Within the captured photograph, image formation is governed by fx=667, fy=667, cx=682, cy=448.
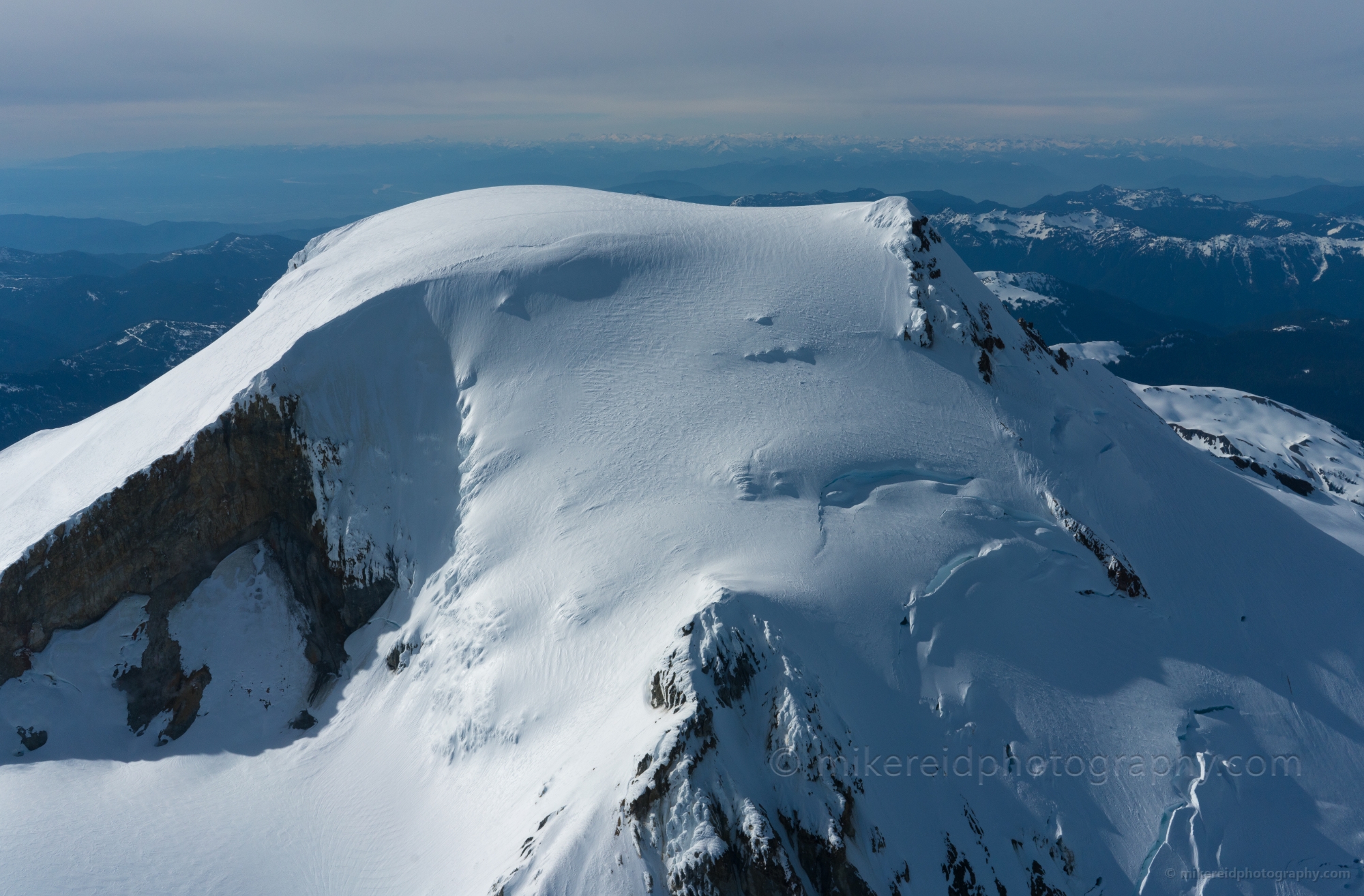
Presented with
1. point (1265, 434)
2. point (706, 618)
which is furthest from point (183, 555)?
point (1265, 434)

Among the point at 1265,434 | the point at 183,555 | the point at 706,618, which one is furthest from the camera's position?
the point at 1265,434

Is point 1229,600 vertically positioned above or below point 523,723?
below

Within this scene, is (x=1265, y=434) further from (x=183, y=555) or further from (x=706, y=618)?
(x=183, y=555)

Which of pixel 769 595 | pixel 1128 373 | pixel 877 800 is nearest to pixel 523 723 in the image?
pixel 769 595

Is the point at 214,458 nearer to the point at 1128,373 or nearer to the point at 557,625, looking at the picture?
the point at 557,625

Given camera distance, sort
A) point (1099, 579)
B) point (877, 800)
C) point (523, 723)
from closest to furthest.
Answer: point (877, 800) → point (523, 723) → point (1099, 579)

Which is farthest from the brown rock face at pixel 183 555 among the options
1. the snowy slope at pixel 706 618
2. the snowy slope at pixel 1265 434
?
the snowy slope at pixel 1265 434

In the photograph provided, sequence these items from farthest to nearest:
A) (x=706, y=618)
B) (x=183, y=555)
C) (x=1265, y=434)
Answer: (x=1265, y=434) → (x=183, y=555) → (x=706, y=618)
